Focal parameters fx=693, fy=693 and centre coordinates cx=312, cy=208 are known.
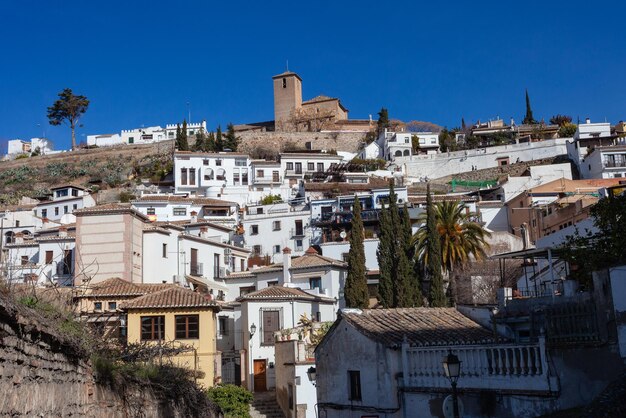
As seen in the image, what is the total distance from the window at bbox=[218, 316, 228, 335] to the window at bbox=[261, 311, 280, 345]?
350cm

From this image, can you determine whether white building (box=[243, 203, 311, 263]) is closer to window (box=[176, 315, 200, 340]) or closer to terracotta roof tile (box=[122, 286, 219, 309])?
terracotta roof tile (box=[122, 286, 219, 309])

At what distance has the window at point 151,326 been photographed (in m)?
31.3

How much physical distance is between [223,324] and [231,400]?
34.5 ft

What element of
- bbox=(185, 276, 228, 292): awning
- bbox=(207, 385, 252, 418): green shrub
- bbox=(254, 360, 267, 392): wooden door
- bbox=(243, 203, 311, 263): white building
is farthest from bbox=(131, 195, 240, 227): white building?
bbox=(207, 385, 252, 418): green shrub

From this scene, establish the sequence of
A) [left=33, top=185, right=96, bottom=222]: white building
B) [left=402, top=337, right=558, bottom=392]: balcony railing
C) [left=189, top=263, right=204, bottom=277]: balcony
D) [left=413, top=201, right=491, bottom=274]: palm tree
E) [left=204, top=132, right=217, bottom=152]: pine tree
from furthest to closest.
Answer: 1. [left=204, top=132, right=217, bottom=152]: pine tree
2. [left=33, top=185, right=96, bottom=222]: white building
3. [left=189, top=263, right=204, bottom=277]: balcony
4. [left=413, top=201, right=491, bottom=274]: palm tree
5. [left=402, top=337, right=558, bottom=392]: balcony railing

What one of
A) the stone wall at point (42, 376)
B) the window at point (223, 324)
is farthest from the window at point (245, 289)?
the stone wall at point (42, 376)

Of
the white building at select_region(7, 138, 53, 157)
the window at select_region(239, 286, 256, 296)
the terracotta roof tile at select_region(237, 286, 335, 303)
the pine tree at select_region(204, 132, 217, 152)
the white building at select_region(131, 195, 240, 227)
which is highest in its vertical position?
the white building at select_region(7, 138, 53, 157)

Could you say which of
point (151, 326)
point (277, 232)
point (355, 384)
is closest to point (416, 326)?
point (355, 384)

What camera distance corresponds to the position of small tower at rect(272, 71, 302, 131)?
113m

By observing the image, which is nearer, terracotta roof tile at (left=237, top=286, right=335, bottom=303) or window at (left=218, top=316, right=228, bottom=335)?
terracotta roof tile at (left=237, top=286, right=335, bottom=303)

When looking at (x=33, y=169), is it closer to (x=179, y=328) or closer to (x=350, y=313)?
(x=179, y=328)

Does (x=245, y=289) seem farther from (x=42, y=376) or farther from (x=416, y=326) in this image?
(x=42, y=376)

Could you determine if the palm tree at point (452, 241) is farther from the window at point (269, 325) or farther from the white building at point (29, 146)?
the white building at point (29, 146)

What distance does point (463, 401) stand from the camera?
52.5 feet
